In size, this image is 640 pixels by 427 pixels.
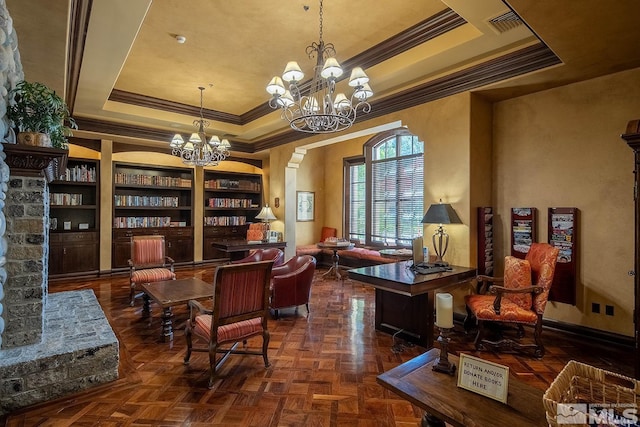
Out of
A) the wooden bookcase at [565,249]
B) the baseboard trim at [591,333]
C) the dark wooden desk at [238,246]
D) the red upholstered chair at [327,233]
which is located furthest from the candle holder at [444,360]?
the red upholstered chair at [327,233]

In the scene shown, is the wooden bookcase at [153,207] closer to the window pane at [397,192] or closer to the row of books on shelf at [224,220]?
the row of books on shelf at [224,220]

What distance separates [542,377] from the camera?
2641 millimetres

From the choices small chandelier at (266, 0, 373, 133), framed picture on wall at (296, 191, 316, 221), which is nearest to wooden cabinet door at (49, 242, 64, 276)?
framed picture on wall at (296, 191, 316, 221)

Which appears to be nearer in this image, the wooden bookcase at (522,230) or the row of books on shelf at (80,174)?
the wooden bookcase at (522,230)

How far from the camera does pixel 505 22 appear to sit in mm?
2896

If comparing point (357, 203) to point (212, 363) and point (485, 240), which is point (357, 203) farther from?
point (212, 363)

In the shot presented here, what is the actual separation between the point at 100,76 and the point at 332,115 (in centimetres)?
312

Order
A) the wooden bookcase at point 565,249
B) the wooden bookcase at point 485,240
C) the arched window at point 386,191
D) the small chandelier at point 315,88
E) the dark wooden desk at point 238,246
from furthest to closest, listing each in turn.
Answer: the arched window at point 386,191 → the dark wooden desk at point 238,246 → the wooden bookcase at point 485,240 → the wooden bookcase at point 565,249 → the small chandelier at point 315,88

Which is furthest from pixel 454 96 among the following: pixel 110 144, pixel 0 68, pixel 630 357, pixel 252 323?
pixel 110 144

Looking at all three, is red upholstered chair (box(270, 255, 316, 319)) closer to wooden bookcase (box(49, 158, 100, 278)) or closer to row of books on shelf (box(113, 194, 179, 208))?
row of books on shelf (box(113, 194, 179, 208))

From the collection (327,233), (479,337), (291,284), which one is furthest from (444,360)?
(327,233)

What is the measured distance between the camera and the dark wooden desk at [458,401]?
50.3 inches

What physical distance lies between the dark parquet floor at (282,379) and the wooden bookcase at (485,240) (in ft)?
3.05

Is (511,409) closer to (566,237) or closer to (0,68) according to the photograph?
(566,237)
